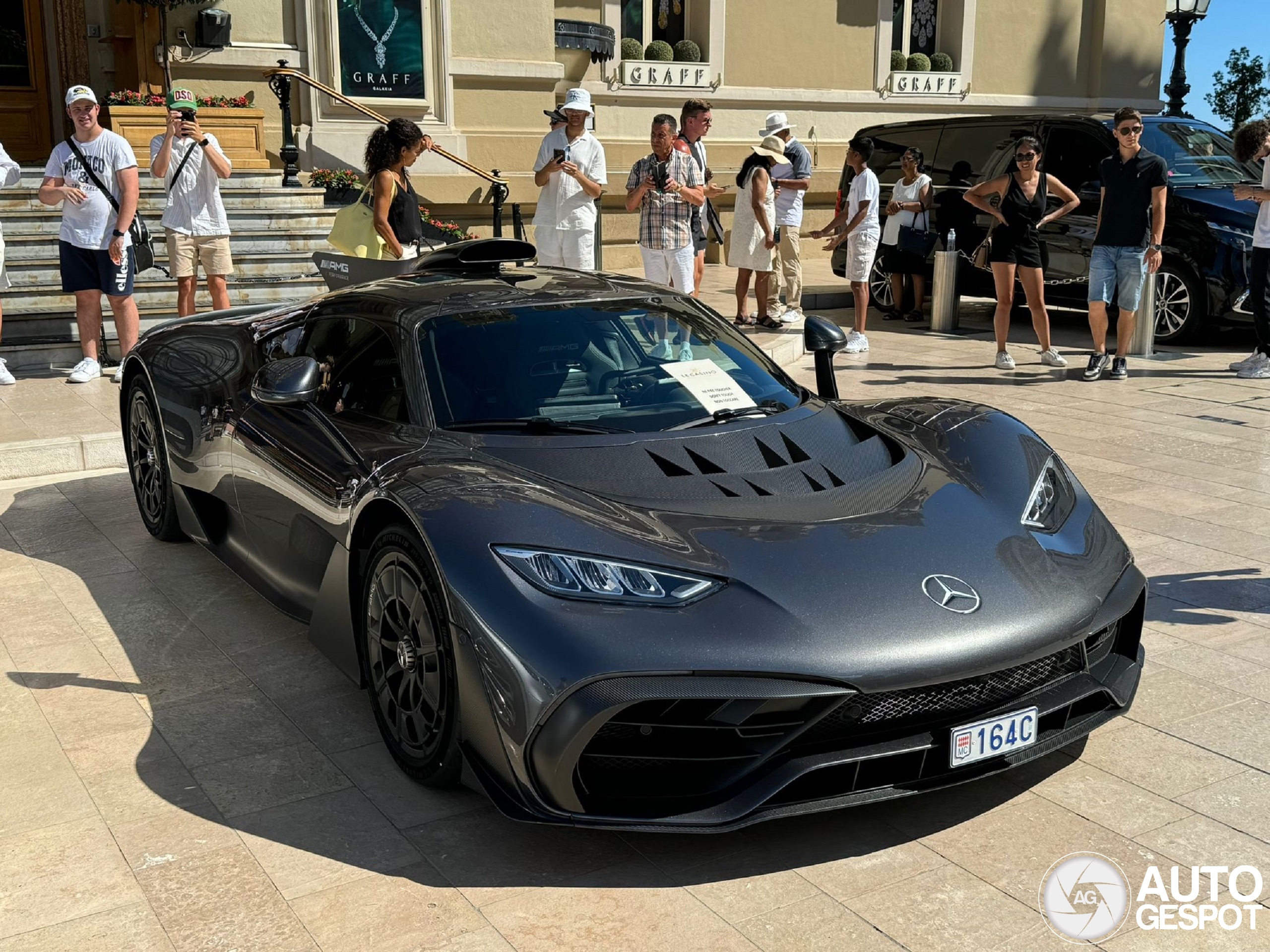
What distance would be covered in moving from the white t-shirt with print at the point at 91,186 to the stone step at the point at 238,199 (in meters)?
2.62

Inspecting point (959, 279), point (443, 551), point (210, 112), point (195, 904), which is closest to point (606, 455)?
point (443, 551)

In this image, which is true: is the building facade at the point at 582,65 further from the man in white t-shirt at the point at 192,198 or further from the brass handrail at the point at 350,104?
the man in white t-shirt at the point at 192,198

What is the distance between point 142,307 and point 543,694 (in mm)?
9198

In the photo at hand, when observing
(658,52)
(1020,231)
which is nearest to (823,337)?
(1020,231)

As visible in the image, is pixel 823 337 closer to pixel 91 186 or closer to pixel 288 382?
pixel 288 382

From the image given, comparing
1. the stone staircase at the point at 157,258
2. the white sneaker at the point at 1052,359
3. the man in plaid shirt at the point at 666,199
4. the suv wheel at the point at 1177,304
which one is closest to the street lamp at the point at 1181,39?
the suv wheel at the point at 1177,304

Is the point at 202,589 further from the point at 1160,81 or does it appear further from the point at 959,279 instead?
the point at 1160,81

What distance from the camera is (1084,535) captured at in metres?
3.97

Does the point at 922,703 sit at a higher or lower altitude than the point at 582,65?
lower

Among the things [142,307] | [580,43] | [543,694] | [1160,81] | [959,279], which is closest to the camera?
[543,694]

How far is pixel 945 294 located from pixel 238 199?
689 cm

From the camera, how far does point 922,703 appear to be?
10.8 feet

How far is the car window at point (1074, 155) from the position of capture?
12.5 metres

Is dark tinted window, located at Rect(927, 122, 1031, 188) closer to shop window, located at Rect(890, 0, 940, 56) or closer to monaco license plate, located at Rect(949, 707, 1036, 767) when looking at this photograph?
shop window, located at Rect(890, 0, 940, 56)
